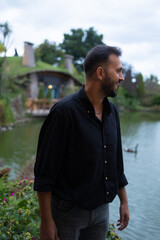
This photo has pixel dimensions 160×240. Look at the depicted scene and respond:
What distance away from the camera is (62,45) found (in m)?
33.9

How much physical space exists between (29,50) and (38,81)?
2904 mm

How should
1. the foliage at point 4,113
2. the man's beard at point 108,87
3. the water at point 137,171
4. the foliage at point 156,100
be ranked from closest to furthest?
the man's beard at point 108,87 → the water at point 137,171 → the foliage at point 4,113 → the foliage at point 156,100

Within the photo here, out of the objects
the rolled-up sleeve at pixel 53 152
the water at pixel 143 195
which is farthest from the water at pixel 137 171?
the rolled-up sleeve at pixel 53 152

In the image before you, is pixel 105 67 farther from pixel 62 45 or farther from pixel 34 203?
pixel 62 45

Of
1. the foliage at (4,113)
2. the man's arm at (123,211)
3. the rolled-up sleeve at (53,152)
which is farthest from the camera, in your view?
the foliage at (4,113)

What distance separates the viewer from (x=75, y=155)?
132 cm

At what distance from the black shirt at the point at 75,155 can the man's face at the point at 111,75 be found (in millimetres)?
124

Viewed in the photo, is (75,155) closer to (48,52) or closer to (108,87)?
(108,87)

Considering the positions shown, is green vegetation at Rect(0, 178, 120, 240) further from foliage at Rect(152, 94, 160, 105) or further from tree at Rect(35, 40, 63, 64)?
foliage at Rect(152, 94, 160, 105)

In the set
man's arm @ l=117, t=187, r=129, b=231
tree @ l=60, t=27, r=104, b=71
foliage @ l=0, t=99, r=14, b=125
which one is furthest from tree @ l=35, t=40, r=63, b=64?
man's arm @ l=117, t=187, r=129, b=231

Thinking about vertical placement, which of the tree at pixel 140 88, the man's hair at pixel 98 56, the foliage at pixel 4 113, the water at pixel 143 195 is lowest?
the water at pixel 143 195

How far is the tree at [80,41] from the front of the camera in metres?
33.0

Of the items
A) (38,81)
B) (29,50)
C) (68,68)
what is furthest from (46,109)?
(68,68)

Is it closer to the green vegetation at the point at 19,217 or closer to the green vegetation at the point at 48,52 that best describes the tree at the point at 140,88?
the green vegetation at the point at 48,52
